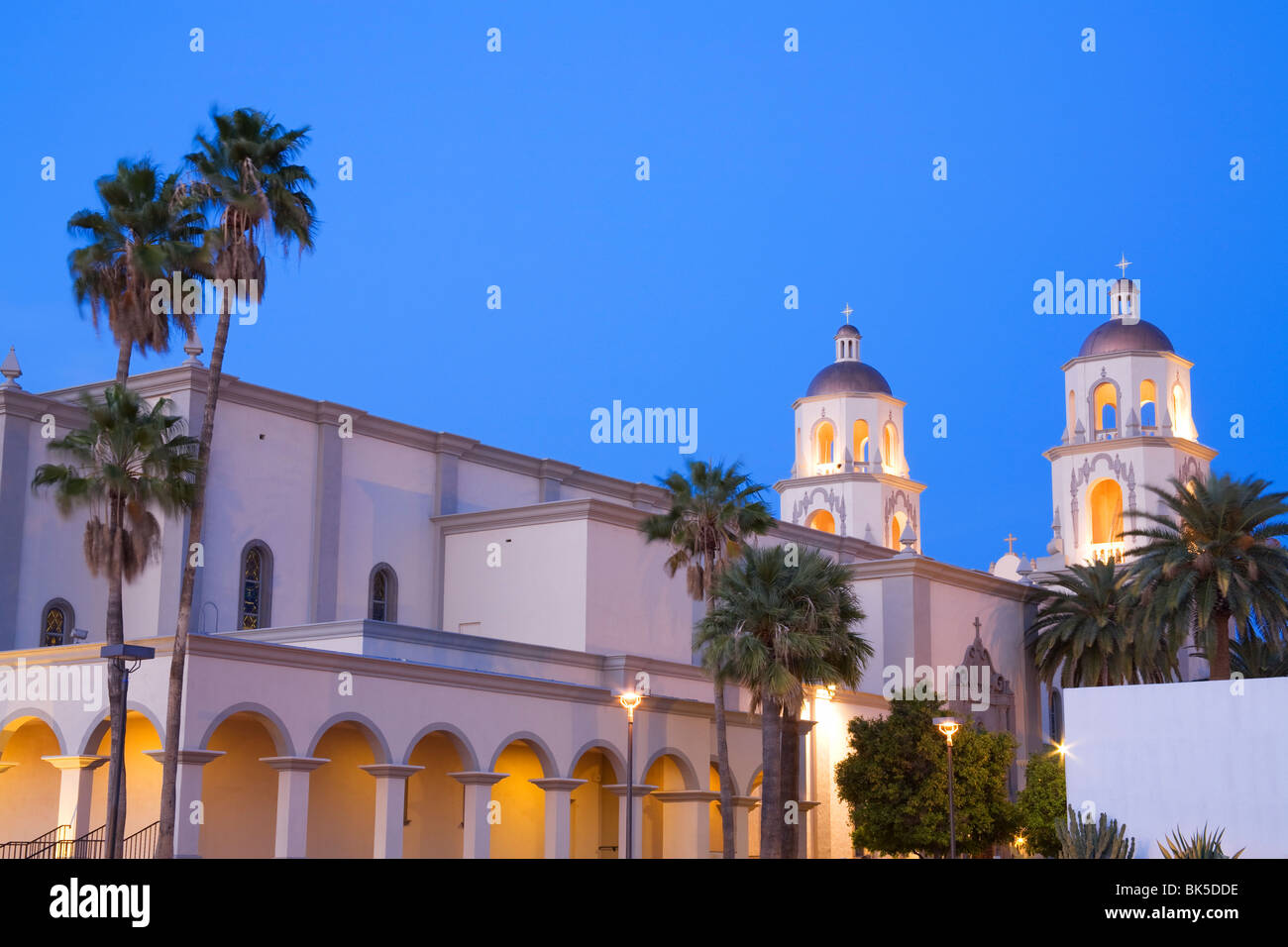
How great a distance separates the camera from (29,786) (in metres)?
33.7

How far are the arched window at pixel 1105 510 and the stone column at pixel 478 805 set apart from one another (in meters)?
37.5

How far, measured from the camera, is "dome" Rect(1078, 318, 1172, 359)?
6481 cm

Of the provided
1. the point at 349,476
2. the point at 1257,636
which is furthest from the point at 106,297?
the point at 1257,636

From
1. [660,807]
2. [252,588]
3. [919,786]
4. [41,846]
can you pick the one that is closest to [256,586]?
[252,588]

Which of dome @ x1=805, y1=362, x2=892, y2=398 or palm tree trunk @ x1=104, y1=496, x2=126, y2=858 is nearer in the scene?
palm tree trunk @ x1=104, y1=496, x2=126, y2=858

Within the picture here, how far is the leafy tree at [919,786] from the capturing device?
40.4 metres

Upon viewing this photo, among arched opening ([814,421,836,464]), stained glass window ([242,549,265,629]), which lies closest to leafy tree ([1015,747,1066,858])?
stained glass window ([242,549,265,629])

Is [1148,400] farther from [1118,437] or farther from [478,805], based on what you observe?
[478,805]

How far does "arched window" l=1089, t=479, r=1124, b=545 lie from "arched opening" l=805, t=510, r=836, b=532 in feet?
36.2

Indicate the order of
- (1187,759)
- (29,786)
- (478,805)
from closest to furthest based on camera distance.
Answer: (1187,759) < (29,786) < (478,805)

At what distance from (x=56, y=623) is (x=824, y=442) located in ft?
133

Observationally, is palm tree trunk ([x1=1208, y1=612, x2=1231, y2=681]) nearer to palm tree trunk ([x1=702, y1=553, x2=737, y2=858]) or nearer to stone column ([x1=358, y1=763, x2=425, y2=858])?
palm tree trunk ([x1=702, y1=553, x2=737, y2=858])

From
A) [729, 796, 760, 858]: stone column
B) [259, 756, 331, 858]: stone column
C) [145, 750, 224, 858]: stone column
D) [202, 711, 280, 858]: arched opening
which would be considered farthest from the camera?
[729, 796, 760, 858]: stone column

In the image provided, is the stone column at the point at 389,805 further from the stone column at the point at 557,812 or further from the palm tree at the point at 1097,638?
the palm tree at the point at 1097,638
